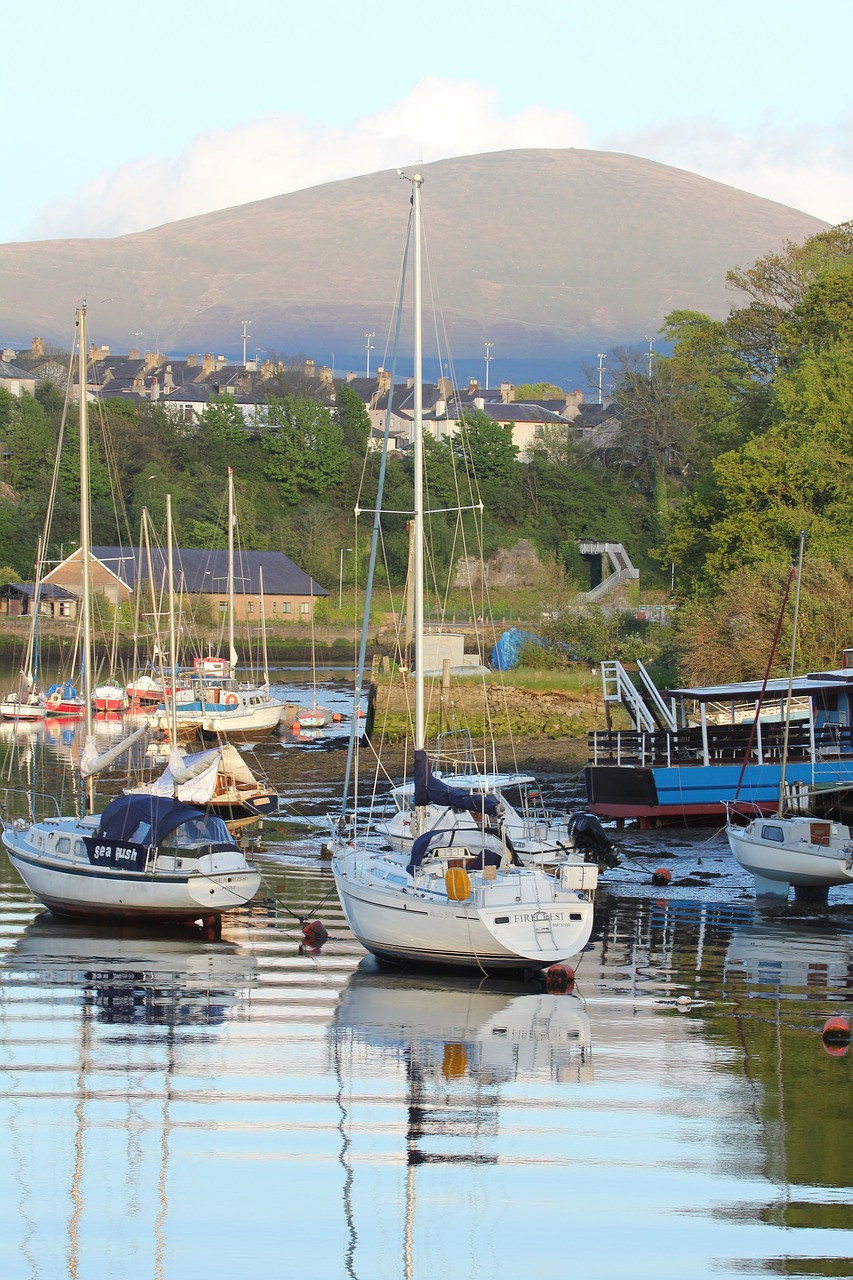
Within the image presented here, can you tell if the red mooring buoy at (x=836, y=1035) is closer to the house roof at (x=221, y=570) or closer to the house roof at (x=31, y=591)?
the house roof at (x=221, y=570)

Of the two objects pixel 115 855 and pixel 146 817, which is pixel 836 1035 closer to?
pixel 146 817

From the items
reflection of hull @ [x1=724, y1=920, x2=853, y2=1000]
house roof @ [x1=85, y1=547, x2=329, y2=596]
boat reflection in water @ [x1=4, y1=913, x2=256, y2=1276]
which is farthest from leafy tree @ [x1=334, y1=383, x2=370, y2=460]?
boat reflection in water @ [x1=4, y1=913, x2=256, y2=1276]

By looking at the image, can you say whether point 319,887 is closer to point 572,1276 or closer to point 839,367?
point 572,1276

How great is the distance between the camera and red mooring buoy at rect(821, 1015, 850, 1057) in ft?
63.9

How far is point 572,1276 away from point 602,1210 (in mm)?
1330

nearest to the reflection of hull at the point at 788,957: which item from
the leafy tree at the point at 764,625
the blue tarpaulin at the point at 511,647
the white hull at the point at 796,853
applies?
the white hull at the point at 796,853

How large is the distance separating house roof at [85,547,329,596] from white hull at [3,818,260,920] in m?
81.9

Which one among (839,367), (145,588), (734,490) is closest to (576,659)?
(734,490)

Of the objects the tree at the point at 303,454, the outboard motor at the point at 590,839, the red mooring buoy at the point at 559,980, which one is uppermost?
the tree at the point at 303,454

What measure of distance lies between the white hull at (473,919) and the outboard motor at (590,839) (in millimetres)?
7774

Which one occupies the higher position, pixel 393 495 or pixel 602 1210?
pixel 393 495

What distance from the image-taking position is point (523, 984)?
23.0 meters

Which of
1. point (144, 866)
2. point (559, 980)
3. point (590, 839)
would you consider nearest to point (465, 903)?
point (559, 980)

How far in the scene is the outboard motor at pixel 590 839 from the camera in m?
31.6
